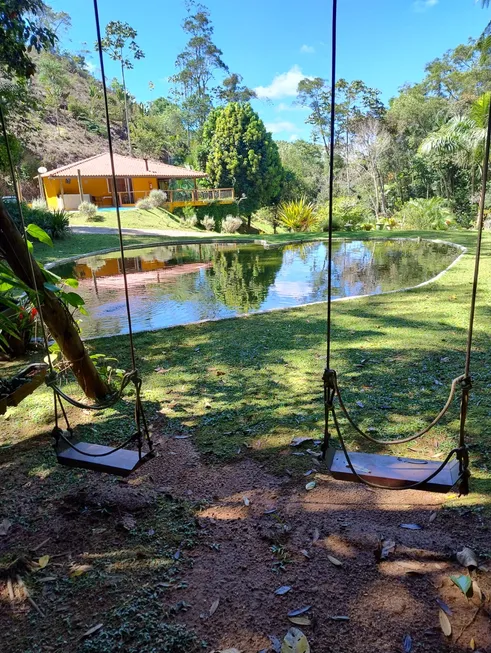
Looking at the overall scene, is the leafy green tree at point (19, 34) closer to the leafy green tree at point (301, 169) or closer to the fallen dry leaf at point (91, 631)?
the fallen dry leaf at point (91, 631)

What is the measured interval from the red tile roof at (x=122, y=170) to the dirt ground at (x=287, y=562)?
23676 millimetres

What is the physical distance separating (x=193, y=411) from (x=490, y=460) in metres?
1.74

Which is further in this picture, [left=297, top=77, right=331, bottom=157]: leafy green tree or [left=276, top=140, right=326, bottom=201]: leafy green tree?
[left=297, top=77, right=331, bottom=157]: leafy green tree

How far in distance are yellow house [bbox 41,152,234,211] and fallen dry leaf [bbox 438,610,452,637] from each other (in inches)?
907

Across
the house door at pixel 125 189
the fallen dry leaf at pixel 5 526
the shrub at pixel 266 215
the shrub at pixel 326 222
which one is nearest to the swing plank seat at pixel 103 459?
the fallen dry leaf at pixel 5 526

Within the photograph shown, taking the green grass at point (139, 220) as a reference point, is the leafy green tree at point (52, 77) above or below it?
above

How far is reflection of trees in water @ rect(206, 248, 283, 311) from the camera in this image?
24.0 feet

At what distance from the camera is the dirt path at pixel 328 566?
141 cm

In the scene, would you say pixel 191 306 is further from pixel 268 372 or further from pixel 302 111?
pixel 302 111

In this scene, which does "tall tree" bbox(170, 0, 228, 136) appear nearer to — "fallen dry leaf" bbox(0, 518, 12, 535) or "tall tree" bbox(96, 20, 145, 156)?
"tall tree" bbox(96, 20, 145, 156)

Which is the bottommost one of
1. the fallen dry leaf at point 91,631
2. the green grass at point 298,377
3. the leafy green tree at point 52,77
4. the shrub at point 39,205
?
the green grass at point 298,377

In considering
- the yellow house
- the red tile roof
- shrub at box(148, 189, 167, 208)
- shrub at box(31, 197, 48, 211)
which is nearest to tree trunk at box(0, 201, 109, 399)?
shrub at box(31, 197, 48, 211)

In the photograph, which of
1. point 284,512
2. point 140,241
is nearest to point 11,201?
point 140,241

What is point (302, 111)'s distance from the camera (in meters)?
32.2
